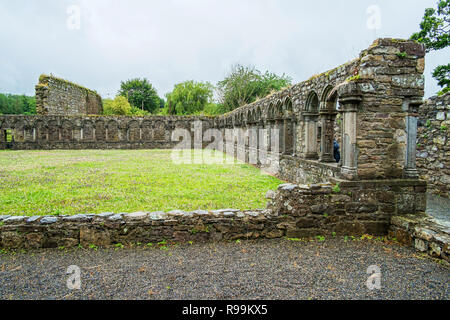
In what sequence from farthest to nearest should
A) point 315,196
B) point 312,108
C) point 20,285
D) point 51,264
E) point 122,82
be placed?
point 122,82
point 312,108
point 315,196
point 51,264
point 20,285

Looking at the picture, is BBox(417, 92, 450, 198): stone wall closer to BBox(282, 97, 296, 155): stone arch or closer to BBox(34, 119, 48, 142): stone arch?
BBox(282, 97, 296, 155): stone arch

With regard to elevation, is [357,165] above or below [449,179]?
above

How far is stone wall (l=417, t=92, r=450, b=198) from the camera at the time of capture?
21.0 ft

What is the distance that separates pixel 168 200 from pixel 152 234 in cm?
233

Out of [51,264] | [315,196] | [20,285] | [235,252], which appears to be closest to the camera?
[20,285]

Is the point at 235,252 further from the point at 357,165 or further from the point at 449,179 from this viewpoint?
the point at 449,179

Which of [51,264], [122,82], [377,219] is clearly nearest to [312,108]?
[377,219]

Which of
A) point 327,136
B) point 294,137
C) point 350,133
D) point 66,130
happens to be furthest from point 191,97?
point 350,133

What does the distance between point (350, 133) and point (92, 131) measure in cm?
2626

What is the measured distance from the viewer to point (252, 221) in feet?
13.5

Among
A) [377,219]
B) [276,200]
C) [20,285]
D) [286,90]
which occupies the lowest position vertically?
A: [20,285]

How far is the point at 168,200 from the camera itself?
247 inches

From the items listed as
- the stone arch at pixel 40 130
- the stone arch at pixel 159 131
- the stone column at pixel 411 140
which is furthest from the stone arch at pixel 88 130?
the stone column at pixel 411 140

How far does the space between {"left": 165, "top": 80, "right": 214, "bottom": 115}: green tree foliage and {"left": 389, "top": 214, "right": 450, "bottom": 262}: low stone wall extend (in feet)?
117
